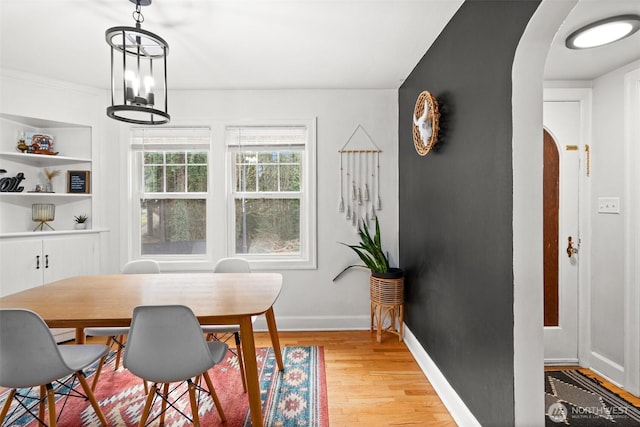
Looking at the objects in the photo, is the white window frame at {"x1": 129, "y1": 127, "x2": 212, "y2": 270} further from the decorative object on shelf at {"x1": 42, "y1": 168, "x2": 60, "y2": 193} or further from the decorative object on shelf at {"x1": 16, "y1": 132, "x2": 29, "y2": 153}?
the decorative object on shelf at {"x1": 16, "y1": 132, "x2": 29, "y2": 153}

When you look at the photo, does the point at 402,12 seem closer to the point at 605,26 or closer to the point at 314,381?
the point at 605,26

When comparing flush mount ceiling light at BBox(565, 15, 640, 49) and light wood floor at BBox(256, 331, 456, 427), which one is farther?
light wood floor at BBox(256, 331, 456, 427)

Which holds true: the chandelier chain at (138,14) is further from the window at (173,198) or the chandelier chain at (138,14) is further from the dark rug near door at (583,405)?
the dark rug near door at (583,405)

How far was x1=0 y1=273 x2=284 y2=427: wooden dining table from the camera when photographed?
1641 millimetres

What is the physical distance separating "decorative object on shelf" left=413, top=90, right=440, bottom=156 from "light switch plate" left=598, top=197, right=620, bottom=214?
1.40m

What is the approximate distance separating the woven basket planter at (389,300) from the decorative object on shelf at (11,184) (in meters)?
3.47

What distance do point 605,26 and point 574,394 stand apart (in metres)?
2.32

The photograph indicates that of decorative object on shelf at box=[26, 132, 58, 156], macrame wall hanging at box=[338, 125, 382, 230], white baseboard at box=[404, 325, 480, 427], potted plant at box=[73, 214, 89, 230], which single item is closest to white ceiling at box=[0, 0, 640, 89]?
decorative object on shelf at box=[26, 132, 58, 156]

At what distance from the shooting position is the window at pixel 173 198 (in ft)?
11.6

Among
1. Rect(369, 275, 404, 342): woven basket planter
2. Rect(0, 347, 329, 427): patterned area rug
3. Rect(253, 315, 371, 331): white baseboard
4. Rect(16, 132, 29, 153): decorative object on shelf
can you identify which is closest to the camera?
Rect(0, 347, 329, 427): patterned area rug

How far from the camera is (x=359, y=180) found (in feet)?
11.4

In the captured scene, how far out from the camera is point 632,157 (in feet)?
7.43

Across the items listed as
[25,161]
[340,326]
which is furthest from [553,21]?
[25,161]
